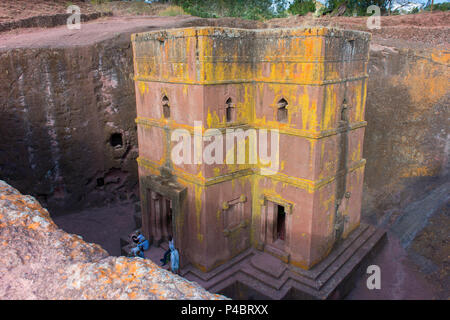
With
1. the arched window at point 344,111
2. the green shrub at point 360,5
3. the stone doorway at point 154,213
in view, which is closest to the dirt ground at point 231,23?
the green shrub at point 360,5

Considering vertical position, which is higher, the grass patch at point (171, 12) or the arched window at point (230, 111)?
the grass patch at point (171, 12)

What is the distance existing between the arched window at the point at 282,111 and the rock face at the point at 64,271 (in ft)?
21.9

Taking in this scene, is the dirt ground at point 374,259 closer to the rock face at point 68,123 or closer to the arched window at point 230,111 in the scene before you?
the rock face at point 68,123

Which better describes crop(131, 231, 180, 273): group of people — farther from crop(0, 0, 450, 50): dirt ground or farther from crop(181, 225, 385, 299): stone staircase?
crop(0, 0, 450, 50): dirt ground

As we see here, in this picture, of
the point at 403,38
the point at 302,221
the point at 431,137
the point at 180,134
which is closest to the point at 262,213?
the point at 302,221

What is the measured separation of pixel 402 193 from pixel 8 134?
1550 centimetres

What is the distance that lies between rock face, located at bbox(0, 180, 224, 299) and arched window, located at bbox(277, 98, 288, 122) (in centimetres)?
669

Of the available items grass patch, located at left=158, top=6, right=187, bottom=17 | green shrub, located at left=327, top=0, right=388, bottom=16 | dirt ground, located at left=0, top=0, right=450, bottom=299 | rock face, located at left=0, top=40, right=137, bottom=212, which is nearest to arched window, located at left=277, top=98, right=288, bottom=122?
dirt ground, located at left=0, top=0, right=450, bottom=299

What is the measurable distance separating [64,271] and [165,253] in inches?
285

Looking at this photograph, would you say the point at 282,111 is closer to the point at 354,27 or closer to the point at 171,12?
the point at 354,27

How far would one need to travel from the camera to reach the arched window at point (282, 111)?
27.7 feet

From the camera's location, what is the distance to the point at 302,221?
8602 millimetres

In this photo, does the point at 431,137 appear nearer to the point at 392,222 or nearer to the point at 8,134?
the point at 392,222
